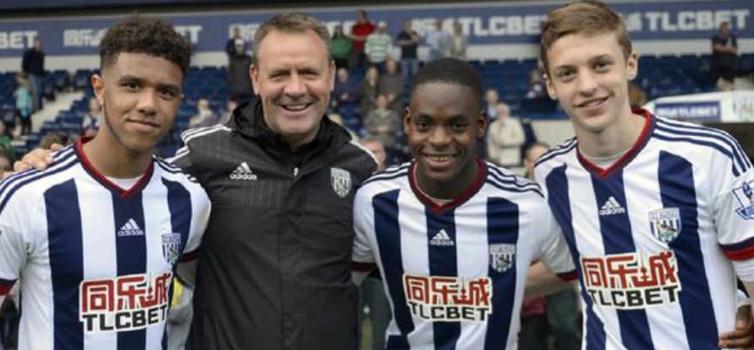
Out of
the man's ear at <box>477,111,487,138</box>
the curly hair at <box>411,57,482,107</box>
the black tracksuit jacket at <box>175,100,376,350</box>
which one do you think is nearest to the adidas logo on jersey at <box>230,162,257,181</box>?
the black tracksuit jacket at <box>175,100,376,350</box>

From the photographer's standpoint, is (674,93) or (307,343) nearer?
(307,343)

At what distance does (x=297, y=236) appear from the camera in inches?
135

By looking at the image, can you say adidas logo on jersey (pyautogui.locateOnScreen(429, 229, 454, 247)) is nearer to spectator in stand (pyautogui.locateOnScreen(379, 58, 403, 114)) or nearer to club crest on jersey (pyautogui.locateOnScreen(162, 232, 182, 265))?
club crest on jersey (pyautogui.locateOnScreen(162, 232, 182, 265))

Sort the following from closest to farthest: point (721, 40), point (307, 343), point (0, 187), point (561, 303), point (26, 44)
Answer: point (0, 187) < point (307, 343) < point (561, 303) < point (721, 40) < point (26, 44)

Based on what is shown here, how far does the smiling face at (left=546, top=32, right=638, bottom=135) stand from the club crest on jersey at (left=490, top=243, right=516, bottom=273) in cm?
54

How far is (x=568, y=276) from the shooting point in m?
3.58

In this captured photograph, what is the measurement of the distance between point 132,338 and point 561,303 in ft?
15.6

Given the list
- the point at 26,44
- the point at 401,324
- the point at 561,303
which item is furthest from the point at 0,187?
the point at 26,44

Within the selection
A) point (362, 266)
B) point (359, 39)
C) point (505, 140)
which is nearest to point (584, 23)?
point (362, 266)

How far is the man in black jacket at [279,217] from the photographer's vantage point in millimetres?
3357

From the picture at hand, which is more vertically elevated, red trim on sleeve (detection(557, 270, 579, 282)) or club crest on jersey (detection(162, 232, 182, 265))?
club crest on jersey (detection(162, 232, 182, 265))

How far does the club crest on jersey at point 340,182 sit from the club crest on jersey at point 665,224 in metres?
1.11

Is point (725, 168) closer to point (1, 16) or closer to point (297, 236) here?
point (297, 236)

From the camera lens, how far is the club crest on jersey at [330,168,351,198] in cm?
357
